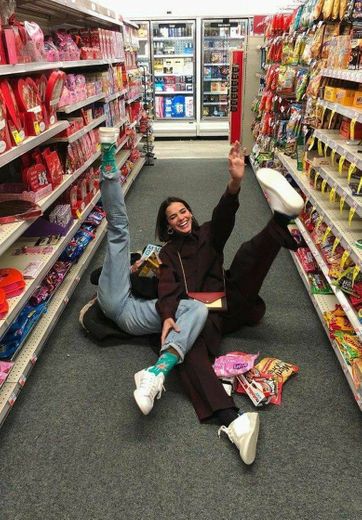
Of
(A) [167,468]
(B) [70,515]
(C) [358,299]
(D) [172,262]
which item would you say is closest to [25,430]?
(B) [70,515]

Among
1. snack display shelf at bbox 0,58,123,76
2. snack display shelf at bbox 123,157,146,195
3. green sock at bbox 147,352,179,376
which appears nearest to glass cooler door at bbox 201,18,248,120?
snack display shelf at bbox 123,157,146,195

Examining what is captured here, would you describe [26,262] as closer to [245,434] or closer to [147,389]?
[147,389]

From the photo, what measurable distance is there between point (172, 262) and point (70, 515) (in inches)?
51.6

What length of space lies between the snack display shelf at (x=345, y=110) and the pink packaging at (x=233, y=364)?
4.41 feet

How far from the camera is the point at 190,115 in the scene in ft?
28.7

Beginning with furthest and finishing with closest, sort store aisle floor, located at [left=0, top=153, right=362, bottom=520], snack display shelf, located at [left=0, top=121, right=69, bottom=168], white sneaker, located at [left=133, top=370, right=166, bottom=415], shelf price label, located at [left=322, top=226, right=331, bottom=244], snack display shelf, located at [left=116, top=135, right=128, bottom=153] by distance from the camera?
snack display shelf, located at [left=116, top=135, right=128, bottom=153], shelf price label, located at [left=322, top=226, right=331, bottom=244], snack display shelf, located at [left=0, top=121, right=69, bottom=168], white sneaker, located at [left=133, top=370, right=166, bottom=415], store aisle floor, located at [left=0, top=153, right=362, bottom=520]

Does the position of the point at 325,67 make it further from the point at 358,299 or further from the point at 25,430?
the point at 25,430

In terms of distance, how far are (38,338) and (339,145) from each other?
206cm

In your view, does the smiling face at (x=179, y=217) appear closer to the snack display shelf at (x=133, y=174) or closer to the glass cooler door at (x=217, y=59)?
the snack display shelf at (x=133, y=174)

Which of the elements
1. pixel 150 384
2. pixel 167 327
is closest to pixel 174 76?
pixel 167 327

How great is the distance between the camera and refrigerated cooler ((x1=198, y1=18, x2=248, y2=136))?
25.9 feet

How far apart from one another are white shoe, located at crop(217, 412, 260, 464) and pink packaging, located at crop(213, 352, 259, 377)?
0.33 m

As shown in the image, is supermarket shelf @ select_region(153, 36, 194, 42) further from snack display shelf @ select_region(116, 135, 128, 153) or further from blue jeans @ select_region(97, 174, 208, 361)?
blue jeans @ select_region(97, 174, 208, 361)

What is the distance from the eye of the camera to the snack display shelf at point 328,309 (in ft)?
6.51
